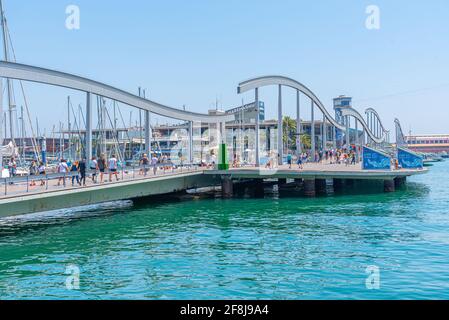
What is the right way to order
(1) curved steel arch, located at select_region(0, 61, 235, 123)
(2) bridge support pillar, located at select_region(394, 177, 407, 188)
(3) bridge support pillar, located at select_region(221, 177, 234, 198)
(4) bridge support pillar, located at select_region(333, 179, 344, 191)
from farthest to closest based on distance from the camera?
(2) bridge support pillar, located at select_region(394, 177, 407, 188) < (4) bridge support pillar, located at select_region(333, 179, 344, 191) < (3) bridge support pillar, located at select_region(221, 177, 234, 198) < (1) curved steel arch, located at select_region(0, 61, 235, 123)

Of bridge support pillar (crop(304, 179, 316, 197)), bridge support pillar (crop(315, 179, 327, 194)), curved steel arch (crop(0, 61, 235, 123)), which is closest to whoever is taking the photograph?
curved steel arch (crop(0, 61, 235, 123))

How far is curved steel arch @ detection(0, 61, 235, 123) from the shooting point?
26.1 metres

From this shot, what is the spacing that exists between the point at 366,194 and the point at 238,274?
30.4 m

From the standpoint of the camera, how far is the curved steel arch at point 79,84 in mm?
26105

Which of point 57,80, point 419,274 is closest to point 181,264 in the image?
point 419,274

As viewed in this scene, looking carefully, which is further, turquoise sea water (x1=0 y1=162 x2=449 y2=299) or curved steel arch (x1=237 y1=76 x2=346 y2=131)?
curved steel arch (x1=237 y1=76 x2=346 y2=131)

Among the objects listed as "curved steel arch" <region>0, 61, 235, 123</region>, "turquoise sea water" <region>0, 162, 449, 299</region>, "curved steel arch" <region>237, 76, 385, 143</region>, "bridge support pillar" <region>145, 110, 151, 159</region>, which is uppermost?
"curved steel arch" <region>237, 76, 385, 143</region>

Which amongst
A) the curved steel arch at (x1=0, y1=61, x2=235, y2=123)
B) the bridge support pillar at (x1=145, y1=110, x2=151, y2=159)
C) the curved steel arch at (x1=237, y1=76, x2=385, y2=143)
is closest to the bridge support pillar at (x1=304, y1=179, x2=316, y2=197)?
the curved steel arch at (x1=237, y1=76, x2=385, y2=143)

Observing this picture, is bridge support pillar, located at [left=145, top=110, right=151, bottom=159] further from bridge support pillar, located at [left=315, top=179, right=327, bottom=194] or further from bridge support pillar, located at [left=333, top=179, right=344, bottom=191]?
bridge support pillar, located at [left=333, top=179, right=344, bottom=191]

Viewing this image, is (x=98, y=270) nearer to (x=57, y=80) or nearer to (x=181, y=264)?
(x=181, y=264)

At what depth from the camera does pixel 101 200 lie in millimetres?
29438

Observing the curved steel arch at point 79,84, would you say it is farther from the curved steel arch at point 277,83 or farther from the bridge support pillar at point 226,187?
the bridge support pillar at point 226,187

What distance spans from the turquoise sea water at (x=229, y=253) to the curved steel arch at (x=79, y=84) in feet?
26.6

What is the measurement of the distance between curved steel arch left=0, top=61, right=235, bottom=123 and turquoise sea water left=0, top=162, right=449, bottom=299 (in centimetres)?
810
